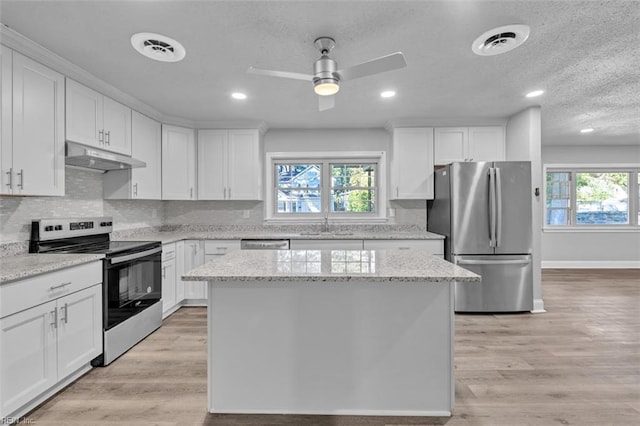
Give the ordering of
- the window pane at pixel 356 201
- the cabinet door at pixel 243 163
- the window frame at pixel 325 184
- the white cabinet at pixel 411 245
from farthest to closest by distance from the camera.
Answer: the window pane at pixel 356 201
the window frame at pixel 325 184
the cabinet door at pixel 243 163
the white cabinet at pixel 411 245

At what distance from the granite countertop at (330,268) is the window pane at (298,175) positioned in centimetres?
246

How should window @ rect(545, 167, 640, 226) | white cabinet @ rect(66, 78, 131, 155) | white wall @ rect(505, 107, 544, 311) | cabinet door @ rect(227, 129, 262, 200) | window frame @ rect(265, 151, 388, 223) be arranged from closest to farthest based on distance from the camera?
1. white cabinet @ rect(66, 78, 131, 155)
2. white wall @ rect(505, 107, 544, 311)
3. cabinet door @ rect(227, 129, 262, 200)
4. window frame @ rect(265, 151, 388, 223)
5. window @ rect(545, 167, 640, 226)

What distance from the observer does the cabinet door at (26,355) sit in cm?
164

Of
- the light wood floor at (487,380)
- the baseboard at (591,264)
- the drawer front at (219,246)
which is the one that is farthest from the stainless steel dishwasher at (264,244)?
the baseboard at (591,264)

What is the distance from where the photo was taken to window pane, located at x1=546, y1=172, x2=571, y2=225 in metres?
6.02

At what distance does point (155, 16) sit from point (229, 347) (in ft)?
6.55

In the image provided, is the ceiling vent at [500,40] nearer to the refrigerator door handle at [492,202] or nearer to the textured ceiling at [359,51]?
the textured ceiling at [359,51]

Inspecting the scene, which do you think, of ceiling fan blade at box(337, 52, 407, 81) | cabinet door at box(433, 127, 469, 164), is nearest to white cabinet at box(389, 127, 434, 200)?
cabinet door at box(433, 127, 469, 164)

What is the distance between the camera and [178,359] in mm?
2506

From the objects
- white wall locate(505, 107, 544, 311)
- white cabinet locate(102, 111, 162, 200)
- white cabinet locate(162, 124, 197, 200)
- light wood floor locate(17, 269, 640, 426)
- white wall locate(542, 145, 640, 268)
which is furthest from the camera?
white wall locate(542, 145, 640, 268)

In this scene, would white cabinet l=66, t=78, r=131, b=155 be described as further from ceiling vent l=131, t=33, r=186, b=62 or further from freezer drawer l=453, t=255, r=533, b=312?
freezer drawer l=453, t=255, r=533, b=312

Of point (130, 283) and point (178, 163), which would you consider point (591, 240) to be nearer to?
point (178, 163)

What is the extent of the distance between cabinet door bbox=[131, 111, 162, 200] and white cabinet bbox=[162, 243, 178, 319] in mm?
670

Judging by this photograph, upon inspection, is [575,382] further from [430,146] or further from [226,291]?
[430,146]
